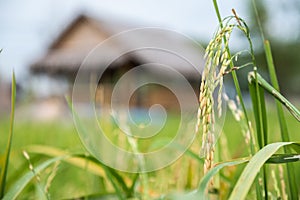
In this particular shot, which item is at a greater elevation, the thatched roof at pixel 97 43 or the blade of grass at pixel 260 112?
the thatched roof at pixel 97 43

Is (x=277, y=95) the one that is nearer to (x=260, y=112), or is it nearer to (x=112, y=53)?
(x=260, y=112)

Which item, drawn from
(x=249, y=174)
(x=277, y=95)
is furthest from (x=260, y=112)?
(x=249, y=174)

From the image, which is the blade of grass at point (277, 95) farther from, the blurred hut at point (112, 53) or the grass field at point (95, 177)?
the blurred hut at point (112, 53)

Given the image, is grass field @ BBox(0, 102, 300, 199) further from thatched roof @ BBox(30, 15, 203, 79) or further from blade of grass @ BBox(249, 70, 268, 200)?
thatched roof @ BBox(30, 15, 203, 79)

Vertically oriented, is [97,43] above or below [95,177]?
above

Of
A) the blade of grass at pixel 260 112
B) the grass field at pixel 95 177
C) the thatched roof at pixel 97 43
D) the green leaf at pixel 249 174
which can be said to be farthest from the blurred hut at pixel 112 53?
the green leaf at pixel 249 174

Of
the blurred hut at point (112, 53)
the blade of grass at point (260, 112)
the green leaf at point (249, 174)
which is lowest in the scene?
the green leaf at point (249, 174)

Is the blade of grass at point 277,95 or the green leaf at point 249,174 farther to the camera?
the blade of grass at point 277,95

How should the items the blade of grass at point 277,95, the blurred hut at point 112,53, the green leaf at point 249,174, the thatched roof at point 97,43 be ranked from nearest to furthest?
1. the green leaf at point 249,174
2. the blade of grass at point 277,95
3. the blurred hut at point 112,53
4. the thatched roof at point 97,43

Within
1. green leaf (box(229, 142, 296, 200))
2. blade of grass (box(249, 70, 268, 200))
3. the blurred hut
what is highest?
the blurred hut

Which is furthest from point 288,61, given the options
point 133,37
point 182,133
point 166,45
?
point 182,133

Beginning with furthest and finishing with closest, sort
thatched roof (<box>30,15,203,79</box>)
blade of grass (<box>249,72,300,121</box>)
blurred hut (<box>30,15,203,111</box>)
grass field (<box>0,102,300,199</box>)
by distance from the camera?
thatched roof (<box>30,15,203,79</box>)
blurred hut (<box>30,15,203,111</box>)
grass field (<box>0,102,300,199</box>)
blade of grass (<box>249,72,300,121</box>)

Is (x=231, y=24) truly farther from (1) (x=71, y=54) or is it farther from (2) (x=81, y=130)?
(1) (x=71, y=54)

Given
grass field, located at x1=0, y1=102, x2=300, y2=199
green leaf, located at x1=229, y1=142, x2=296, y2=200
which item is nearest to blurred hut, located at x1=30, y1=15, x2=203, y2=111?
grass field, located at x1=0, y1=102, x2=300, y2=199
